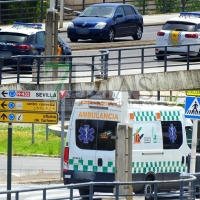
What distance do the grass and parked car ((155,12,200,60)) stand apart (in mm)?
4601

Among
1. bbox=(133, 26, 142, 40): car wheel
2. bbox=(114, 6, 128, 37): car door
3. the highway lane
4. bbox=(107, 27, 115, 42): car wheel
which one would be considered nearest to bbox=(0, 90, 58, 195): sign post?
bbox=(107, 27, 115, 42): car wheel

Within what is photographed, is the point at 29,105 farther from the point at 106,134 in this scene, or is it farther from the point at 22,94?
the point at 106,134

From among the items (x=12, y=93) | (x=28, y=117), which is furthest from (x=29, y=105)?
(x=12, y=93)

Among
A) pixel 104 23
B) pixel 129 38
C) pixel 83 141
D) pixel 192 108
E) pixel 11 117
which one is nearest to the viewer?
pixel 11 117

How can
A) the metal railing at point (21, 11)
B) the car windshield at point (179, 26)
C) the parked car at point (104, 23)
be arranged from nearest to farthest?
the car windshield at point (179, 26) < the parked car at point (104, 23) < the metal railing at point (21, 11)

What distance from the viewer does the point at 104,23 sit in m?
38.2

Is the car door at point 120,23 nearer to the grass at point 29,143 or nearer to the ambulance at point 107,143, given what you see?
the grass at point 29,143

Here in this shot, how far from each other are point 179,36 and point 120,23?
7556 mm

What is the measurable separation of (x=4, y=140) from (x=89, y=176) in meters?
11.6

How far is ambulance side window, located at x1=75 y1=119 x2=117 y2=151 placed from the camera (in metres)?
18.5

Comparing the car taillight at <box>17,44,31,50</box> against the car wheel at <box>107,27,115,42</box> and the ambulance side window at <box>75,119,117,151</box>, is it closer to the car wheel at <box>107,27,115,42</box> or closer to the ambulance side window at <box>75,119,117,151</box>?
the car wheel at <box>107,27,115,42</box>

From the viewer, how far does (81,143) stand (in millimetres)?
18703

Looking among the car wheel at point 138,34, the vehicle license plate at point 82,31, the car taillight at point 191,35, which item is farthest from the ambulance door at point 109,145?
the car wheel at point 138,34

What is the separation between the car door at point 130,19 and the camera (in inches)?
1590
